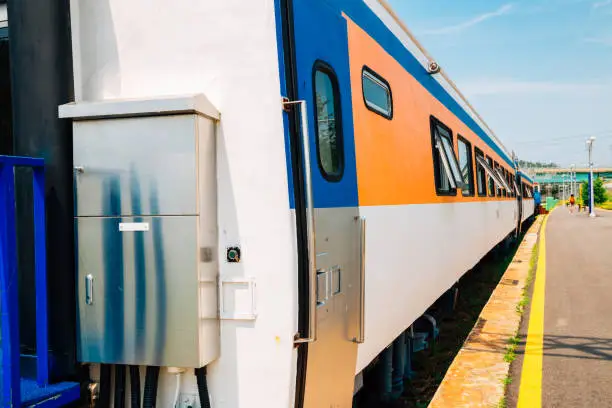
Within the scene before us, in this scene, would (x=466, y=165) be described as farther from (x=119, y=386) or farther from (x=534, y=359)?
(x=119, y=386)

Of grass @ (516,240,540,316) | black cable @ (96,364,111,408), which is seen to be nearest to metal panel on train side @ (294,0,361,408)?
black cable @ (96,364,111,408)

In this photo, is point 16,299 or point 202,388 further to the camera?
point 202,388

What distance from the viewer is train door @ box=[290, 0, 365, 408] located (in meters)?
2.74

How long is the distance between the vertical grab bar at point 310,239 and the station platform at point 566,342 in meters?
2.86

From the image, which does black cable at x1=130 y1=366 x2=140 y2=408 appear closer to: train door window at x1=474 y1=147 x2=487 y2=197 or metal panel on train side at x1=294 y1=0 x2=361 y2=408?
metal panel on train side at x1=294 y1=0 x2=361 y2=408

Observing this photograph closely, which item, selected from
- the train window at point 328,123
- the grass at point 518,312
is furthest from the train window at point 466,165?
the train window at point 328,123

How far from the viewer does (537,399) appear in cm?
496

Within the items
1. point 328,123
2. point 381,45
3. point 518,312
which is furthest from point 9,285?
point 518,312

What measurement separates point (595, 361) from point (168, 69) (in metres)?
5.52

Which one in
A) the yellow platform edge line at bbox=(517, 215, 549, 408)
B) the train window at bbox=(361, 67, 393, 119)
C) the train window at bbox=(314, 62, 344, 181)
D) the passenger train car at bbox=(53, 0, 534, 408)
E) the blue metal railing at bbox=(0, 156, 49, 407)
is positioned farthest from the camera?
the yellow platform edge line at bbox=(517, 215, 549, 408)

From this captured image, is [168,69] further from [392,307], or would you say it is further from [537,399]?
[537,399]

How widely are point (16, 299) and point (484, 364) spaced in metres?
4.39

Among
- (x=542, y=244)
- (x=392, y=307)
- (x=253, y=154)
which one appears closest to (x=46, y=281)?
(x=253, y=154)

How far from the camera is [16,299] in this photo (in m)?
2.40
